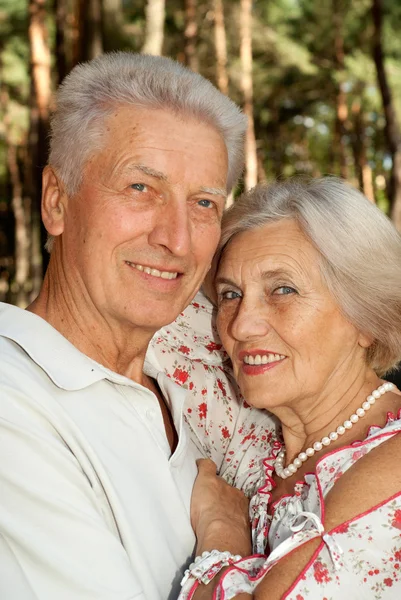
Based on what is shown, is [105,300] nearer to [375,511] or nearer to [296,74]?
[375,511]

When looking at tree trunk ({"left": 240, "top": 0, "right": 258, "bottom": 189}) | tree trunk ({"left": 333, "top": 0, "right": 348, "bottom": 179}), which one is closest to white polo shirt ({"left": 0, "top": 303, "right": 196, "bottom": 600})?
tree trunk ({"left": 240, "top": 0, "right": 258, "bottom": 189})

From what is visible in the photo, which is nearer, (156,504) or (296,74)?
(156,504)

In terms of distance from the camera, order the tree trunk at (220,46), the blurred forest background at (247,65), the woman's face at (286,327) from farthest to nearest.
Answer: the tree trunk at (220,46) → the blurred forest background at (247,65) → the woman's face at (286,327)

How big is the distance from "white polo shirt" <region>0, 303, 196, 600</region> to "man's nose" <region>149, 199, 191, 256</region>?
44 centimetres

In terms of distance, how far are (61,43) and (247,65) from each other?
9726mm

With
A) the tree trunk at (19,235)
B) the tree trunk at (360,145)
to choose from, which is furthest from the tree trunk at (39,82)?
the tree trunk at (360,145)

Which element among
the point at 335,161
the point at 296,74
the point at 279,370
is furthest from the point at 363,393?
the point at 335,161

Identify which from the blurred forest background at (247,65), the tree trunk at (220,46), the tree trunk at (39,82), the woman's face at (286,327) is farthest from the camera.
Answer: the tree trunk at (220,46)

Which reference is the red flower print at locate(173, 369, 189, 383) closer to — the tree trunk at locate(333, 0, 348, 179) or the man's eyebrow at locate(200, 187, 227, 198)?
the man's eyebrow at locate(200, 187, 227, 198)

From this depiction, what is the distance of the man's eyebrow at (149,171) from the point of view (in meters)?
2.24

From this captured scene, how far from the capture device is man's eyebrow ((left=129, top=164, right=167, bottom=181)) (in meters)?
2.24

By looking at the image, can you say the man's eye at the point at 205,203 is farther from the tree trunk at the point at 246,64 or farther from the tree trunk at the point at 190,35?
the tree trunk at the point at 246,64

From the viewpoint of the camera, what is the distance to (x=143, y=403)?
2.22 m

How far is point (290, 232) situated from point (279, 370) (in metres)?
0.51
